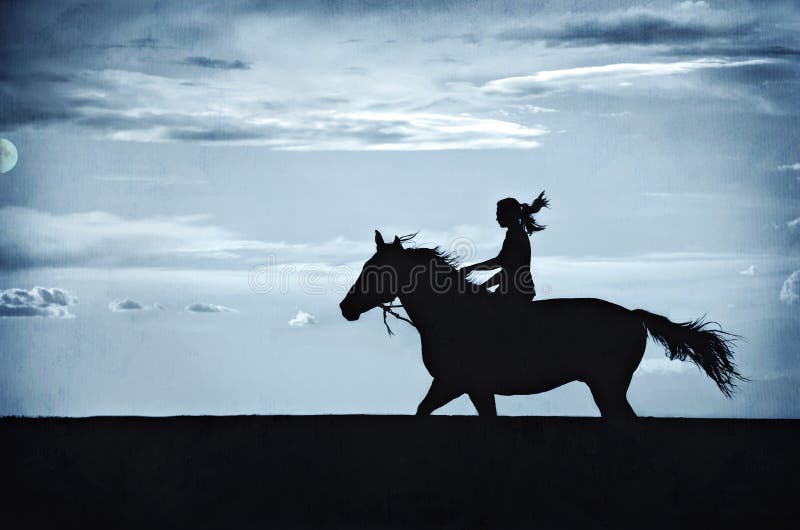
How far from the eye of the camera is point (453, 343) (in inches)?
453

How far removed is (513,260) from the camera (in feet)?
38.2

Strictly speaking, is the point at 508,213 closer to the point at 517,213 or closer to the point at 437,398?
the point at 517,213

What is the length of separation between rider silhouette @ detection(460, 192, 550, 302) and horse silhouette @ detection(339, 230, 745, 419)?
6.0 inches

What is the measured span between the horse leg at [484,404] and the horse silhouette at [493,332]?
0.03 feet

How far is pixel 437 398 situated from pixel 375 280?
142 centimetres

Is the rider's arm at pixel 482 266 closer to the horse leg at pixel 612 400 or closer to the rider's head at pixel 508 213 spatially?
the rider's head at pixel 508 213

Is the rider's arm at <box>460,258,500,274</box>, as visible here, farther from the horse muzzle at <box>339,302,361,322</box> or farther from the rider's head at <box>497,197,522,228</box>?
the horse muzzle at <box>339,302,361,322</box>

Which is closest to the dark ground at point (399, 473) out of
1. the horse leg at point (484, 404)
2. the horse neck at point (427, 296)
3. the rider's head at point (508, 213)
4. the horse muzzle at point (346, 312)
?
the horse leg at point (484, 404)

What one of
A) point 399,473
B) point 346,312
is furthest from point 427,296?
point 399,473

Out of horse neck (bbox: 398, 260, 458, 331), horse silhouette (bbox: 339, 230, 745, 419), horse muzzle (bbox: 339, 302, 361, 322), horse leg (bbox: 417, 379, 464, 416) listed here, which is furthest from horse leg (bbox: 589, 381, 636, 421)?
horse muzzle (bbox: 339, 302, 361, 322)

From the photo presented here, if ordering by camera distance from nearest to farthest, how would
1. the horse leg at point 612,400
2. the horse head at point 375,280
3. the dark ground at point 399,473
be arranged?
1. the dark ground at point 399,473
2. the horse leg at point 612,400
3. the horse head at point 375,280

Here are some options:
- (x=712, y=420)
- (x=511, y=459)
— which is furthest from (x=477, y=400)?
(x=712, y=420)

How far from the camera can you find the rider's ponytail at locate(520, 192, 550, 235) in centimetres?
1184

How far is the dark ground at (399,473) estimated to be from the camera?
9.29m
